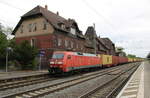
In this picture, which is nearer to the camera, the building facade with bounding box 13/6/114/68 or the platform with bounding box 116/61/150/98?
the platform with bounding box 116/61/150/98

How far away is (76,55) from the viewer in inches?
885

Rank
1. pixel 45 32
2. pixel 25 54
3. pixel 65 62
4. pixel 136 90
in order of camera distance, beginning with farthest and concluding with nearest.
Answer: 1. pixel 45 32
2. pixel 25 54
3. pixel 65 62
4. pixel 136 90

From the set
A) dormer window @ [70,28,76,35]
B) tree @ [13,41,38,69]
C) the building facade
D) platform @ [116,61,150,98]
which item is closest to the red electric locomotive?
platform @ [116,61,150,98]

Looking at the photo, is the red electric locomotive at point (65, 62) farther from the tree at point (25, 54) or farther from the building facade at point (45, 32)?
the building facade at point (45, 32)

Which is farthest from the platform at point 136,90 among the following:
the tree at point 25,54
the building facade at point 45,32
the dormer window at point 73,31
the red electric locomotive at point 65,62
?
the dormer window at point 73,31

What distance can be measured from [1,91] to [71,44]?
103ft

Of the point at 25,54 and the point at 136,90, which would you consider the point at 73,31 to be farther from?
the point at 136,90

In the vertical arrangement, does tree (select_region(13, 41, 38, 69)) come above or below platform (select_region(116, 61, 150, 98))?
above

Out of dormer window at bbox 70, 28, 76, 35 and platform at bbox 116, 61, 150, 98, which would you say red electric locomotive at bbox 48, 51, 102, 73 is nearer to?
platform at bbox 116, 61, 150, 98

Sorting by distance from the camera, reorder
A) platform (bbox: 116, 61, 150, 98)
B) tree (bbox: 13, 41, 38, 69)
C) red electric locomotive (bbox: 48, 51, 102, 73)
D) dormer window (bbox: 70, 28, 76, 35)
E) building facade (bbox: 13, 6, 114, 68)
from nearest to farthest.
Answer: platform (bbox: 116, 61, 150, 98), red electric locomotive (bbox: 48, 51, 102, 73), tree (bbox: 13, 41, 38, 69), building facade (bbox: 13, 6, 114, 68), dormer window (bbox: 70, 28, 76, 35)

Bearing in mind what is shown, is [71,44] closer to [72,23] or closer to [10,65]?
[72,23]

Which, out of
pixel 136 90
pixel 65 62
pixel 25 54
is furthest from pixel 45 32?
pixel 136 90

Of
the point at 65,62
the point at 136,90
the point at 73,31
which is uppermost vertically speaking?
the point at 73,31

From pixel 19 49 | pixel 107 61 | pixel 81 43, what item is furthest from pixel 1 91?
pixel 81 43
